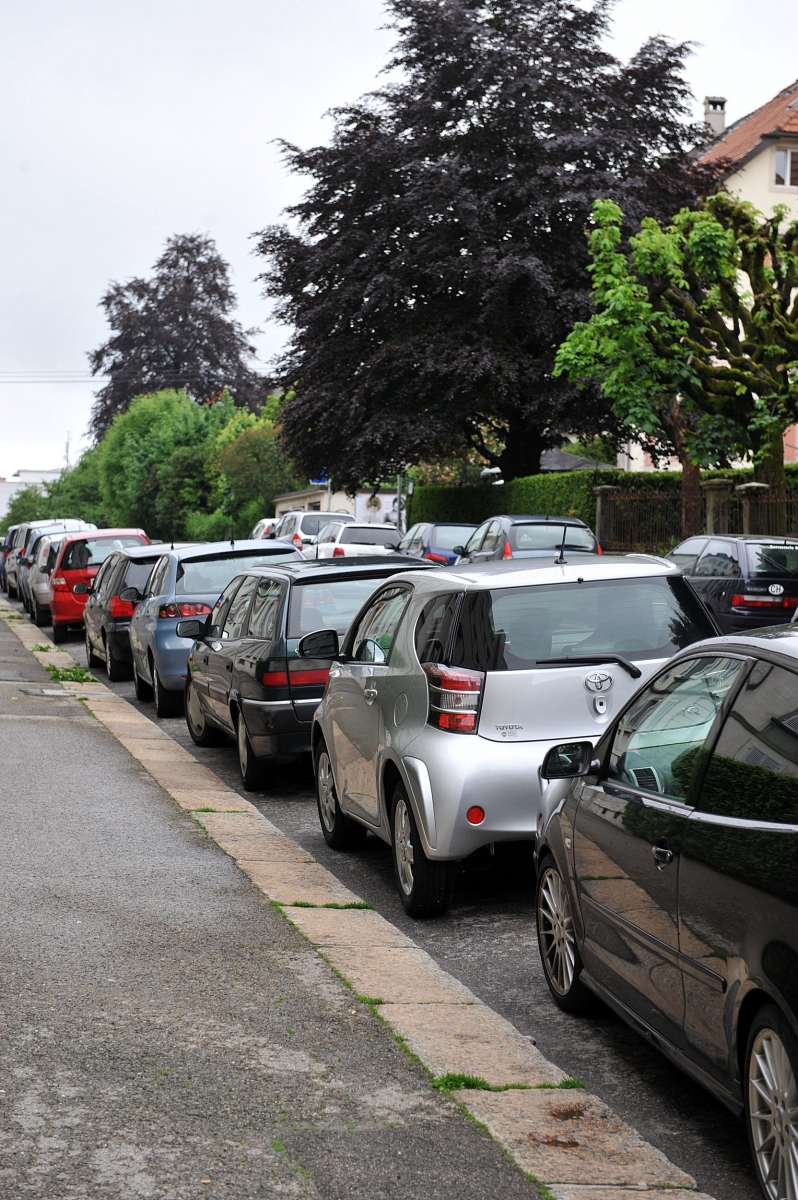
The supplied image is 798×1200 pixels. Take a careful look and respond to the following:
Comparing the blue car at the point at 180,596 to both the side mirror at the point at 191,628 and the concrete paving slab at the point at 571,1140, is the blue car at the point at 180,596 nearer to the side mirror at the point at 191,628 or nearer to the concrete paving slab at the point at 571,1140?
the side mirror at the point at 191,628

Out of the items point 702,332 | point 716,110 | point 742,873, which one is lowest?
point 742,873

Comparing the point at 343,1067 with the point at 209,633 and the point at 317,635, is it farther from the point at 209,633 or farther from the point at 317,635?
the point at 209,633

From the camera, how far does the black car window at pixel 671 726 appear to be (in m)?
4.43

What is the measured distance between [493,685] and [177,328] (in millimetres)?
79021

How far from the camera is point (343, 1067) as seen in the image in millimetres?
4852

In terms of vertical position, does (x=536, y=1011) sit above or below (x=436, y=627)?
below

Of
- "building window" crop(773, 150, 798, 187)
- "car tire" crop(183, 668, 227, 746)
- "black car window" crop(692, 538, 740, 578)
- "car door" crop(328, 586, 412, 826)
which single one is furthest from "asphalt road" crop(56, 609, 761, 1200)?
"building window" crop(773, 150, 798, 187)

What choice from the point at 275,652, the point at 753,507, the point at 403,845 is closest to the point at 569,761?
the point at 403,845

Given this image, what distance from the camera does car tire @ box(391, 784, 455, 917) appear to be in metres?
6.94

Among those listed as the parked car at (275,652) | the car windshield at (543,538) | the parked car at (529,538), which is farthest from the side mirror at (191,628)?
the car windshield at (543,538)

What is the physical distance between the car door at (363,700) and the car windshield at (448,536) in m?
20.7

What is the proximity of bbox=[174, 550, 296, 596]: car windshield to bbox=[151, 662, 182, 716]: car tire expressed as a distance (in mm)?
916

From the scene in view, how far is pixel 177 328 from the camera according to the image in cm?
8331

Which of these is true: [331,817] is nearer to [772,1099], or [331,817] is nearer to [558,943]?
[558,943]
